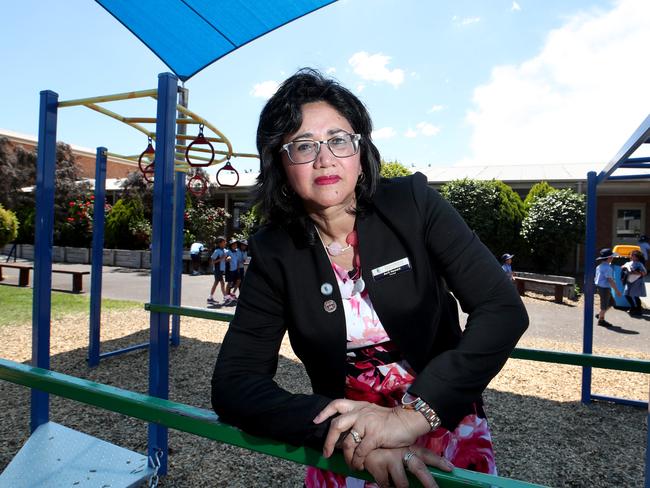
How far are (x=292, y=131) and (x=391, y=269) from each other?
0.45 m

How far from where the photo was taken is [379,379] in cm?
127

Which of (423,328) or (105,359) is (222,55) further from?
(423,328)

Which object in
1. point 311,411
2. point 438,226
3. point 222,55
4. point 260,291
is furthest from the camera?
point 222,55

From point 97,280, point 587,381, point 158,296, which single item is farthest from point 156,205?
point 587,381

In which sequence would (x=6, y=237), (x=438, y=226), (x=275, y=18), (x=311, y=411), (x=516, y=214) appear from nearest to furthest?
(x=311, y=411)
(x=438, y=226)
(x=275, y=18)
(x=6, y=237)
(x=516, y=214)

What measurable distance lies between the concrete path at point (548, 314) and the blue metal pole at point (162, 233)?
19.9ft

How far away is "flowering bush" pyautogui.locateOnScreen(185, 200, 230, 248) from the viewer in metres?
18.7

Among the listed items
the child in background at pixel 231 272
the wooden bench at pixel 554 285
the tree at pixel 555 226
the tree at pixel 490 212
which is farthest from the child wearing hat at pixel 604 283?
the child in background at pixel 231 272

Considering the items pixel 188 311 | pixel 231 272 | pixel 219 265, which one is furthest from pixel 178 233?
pixel 231 272

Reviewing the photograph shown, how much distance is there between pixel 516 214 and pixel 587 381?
494 inches

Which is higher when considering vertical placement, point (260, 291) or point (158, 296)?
point (260, 291)

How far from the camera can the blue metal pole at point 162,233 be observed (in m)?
3.01

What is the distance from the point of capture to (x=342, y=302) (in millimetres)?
1200

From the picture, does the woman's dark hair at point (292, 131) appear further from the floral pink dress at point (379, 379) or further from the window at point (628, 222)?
the window at point (628, 222)
